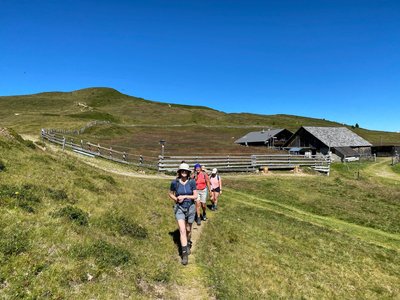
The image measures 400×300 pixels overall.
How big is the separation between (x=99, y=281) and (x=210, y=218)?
27.8ft

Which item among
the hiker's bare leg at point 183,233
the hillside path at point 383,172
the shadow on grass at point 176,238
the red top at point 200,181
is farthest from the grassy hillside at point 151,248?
A: the hillside path at point 383,172

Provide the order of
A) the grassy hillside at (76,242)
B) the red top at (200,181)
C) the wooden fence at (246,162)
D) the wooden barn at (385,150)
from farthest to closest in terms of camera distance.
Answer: the wooden barn at (385,150)
the wooden fence at (246,162)
the red top at (200,181)
the grassy hillside at (76,242)

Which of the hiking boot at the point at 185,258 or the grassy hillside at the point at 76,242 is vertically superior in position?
the grassy hillside at the point at 76,242

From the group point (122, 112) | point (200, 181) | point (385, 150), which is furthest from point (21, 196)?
point (122, 112)

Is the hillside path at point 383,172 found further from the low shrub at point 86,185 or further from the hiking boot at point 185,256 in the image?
the hiking boot at point 185,256

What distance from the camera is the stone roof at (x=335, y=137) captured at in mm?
80875

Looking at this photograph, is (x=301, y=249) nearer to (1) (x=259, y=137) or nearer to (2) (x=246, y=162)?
(2) (x=246, y=162)

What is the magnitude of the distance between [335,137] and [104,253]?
8401 centimetres

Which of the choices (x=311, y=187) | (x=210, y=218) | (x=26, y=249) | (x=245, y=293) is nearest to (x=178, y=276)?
(x=245, y=293)

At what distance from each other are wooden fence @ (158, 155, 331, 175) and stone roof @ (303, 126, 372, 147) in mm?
38559

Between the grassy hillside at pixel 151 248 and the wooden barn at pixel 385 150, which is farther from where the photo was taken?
the wooden barn at pixel 385 150

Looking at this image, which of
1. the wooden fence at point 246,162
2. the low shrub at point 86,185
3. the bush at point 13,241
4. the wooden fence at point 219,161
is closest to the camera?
the bush at point 13,241

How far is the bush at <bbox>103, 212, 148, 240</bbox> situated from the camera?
1010cm

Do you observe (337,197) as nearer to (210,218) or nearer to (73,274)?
(210,218)
